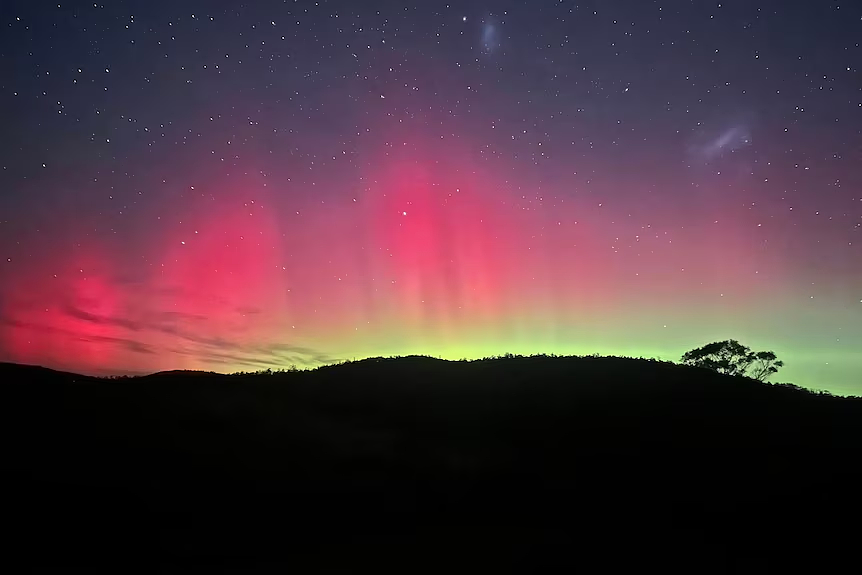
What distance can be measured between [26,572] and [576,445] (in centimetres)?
1811

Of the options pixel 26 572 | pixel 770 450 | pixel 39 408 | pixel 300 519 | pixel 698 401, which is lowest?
pixel 26 572

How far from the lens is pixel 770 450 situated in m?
18.4

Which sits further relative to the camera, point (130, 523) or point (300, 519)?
point (300, 519)

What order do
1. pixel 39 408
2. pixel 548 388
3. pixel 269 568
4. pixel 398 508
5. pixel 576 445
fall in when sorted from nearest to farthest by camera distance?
pixel 269 568
pixel 398 508
pixel 39 408
pixel 576 445
pixel 548 388

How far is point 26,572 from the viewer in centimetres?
1081

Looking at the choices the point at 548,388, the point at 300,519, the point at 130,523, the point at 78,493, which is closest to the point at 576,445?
the point at 548,388

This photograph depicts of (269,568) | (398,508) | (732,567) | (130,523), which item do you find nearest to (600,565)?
(732,567)

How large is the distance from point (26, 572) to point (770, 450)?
80.6ft

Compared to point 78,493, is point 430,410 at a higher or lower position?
higher

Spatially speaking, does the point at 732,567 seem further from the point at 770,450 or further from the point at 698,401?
the point at 698,401

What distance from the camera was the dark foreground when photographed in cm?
1254

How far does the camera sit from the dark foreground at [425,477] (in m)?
12.5

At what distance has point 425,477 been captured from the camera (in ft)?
56.9

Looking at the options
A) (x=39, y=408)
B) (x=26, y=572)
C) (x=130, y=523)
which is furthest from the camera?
(x=39, y=408)
